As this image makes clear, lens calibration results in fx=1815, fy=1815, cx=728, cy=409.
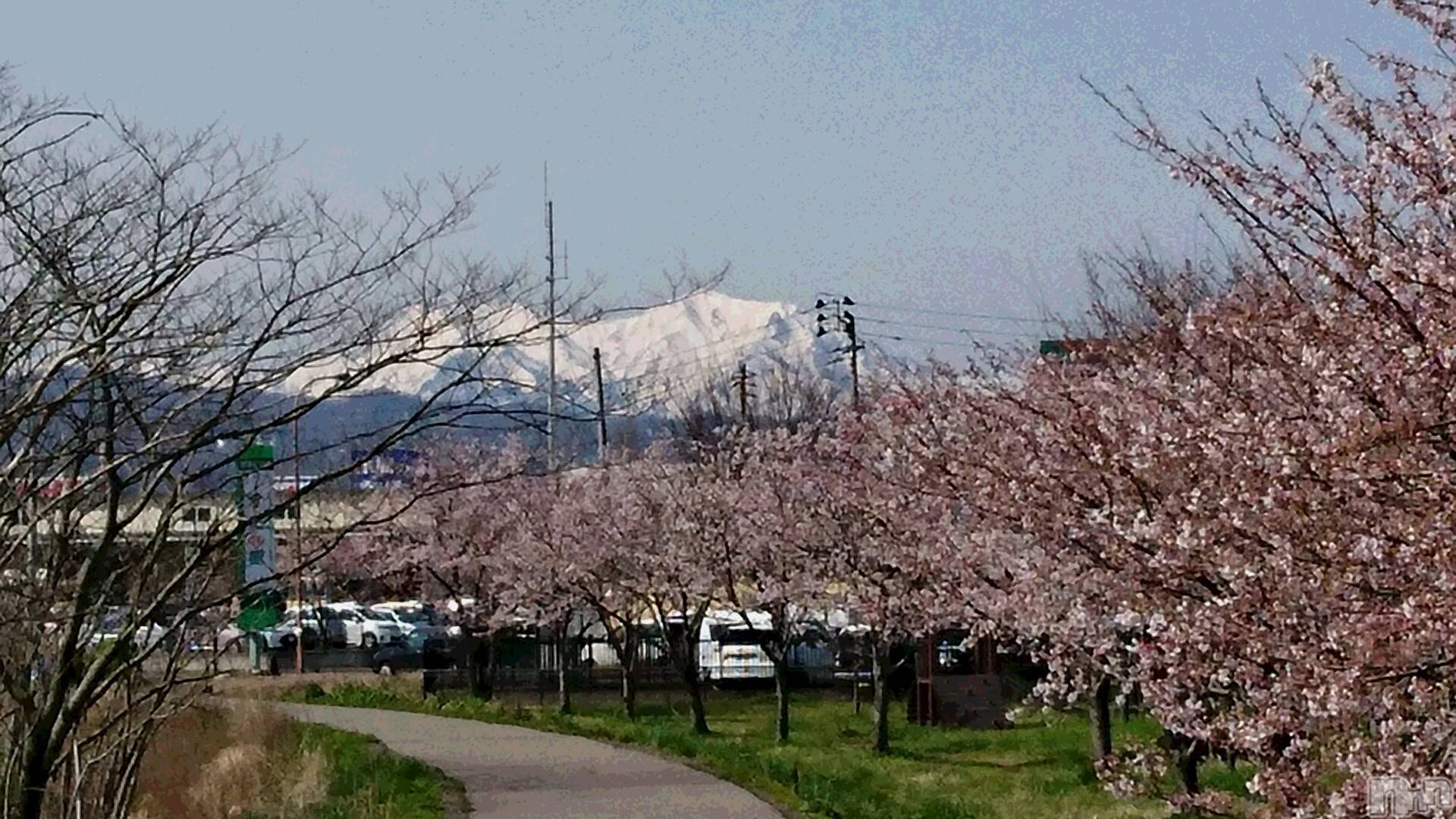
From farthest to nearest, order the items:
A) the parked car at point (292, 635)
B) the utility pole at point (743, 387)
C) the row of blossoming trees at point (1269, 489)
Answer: the utility pole at point (743, 387), the parked car at point (292, 635), the row of blossoming trees at point (1269, 489)

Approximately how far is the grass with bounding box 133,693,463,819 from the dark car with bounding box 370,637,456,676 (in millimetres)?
13978

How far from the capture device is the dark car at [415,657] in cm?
3219

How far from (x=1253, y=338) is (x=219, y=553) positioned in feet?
13.5

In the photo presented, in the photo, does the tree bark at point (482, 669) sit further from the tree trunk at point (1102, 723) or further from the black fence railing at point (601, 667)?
the tree trunk at point (1102, 723)

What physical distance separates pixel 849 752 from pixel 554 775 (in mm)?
5924

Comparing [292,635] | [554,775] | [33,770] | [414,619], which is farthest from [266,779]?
[414,619]

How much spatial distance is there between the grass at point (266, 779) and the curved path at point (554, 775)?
474 mm

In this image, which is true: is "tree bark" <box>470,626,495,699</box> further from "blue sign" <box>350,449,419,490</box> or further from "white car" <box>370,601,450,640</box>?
"blue sign" <box>350,449,419,490</box>

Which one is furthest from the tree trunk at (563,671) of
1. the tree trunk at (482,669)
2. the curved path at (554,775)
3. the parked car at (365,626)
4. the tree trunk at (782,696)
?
the parked car at (365,626)

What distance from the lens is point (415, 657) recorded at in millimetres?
34750

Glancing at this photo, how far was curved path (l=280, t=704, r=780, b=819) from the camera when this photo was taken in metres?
13.3

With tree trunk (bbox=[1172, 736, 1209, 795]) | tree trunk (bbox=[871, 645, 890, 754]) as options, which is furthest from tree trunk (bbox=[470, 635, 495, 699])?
tree trunk (bbox=[1172, 736, 1209, 795])

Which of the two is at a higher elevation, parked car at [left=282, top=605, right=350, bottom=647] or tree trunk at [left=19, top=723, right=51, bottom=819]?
parked car at [left=282, top=605, right=350, bottom=647]

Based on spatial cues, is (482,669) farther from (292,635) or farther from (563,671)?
(292,635)
